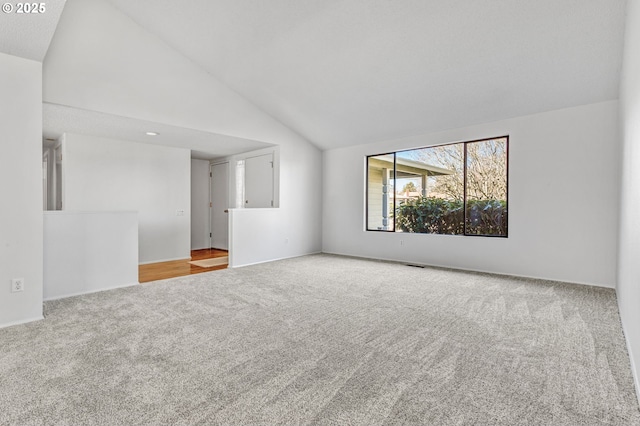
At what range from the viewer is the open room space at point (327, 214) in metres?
1.90

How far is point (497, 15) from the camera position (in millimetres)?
3127

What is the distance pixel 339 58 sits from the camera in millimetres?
Answer: 4223

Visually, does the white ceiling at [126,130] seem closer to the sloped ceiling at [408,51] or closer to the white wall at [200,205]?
the sloped ceiling at [408,51]

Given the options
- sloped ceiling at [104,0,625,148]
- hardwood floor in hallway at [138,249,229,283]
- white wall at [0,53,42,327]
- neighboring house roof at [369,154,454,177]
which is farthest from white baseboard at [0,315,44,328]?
neighboring house roof at [369,154,454,177]

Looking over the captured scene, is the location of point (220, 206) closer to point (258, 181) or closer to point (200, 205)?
point (200, 205)

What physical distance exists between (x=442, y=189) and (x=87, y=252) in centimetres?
552

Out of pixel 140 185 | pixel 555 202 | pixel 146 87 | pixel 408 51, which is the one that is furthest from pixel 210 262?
pixel 555 202

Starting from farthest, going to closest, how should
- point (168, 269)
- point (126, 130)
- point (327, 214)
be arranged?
point (327, 214) → point (168, 269) → point (126, 130)

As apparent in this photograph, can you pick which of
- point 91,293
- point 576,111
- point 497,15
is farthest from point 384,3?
point 91,293

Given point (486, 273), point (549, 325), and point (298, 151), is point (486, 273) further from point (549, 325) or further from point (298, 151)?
point (298, 151)

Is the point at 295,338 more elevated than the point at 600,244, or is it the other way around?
the point at 600,244

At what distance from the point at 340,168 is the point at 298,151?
0.99 m

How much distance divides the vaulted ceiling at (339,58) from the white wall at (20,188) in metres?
0.33

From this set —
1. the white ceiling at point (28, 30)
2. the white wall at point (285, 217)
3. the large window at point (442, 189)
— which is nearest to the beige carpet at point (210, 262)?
the white wall at point (285, 217)
